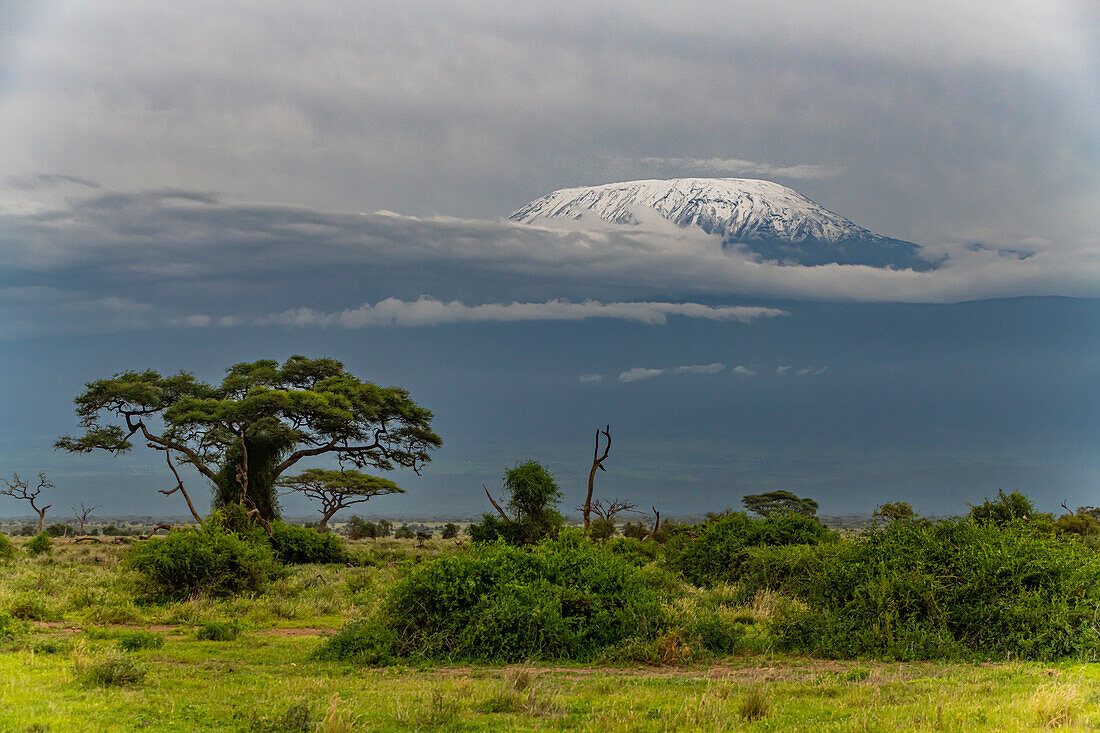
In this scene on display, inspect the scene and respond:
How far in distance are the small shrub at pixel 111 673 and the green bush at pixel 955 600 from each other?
1031cm

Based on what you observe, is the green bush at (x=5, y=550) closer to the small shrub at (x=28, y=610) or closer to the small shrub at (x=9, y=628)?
the small shrub at (x=28, y=610)

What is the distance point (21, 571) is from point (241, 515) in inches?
271

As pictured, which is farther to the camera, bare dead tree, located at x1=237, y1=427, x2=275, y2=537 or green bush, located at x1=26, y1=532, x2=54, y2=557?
green bush, located at x1=26, y1=532, x2=54, y2=557

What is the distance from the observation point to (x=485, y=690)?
10508 millimetres

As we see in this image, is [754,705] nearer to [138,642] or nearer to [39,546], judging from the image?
[138,642]

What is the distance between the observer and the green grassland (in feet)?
28.7

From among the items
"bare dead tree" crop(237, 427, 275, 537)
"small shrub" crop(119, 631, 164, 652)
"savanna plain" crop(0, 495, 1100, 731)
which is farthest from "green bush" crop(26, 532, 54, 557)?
"small shrub" crop(119, 631, 164, 652)

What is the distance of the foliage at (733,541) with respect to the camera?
24594mm

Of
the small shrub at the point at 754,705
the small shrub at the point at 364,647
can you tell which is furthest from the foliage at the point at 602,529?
Answer: the small shrub at the point at 754,705

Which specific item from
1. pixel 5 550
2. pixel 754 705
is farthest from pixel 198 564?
pixel 754 705

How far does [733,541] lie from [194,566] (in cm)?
1507

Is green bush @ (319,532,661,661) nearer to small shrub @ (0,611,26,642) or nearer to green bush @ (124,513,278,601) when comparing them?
small shrub @ (0,611,26,642)

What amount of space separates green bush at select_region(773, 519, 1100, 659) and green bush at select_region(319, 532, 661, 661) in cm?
305

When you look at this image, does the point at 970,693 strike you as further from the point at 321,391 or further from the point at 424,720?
the point at 321,391
